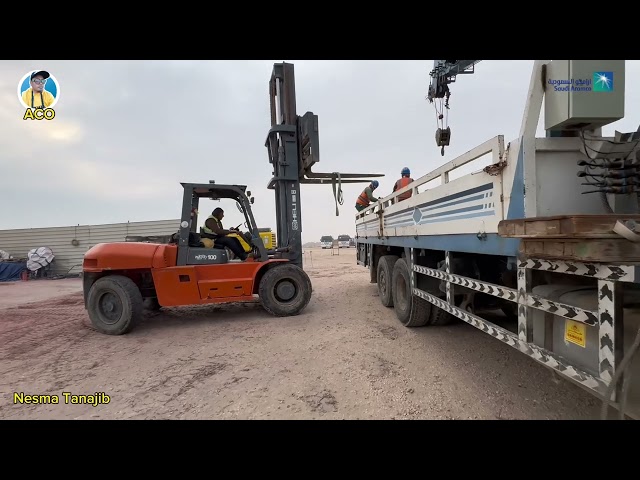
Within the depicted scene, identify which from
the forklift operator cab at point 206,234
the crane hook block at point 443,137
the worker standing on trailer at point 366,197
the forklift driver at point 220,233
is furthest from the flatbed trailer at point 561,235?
the crane hook block at point 443,137

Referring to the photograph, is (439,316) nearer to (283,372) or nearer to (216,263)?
(283,372)

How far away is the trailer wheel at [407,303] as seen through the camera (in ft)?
15.9

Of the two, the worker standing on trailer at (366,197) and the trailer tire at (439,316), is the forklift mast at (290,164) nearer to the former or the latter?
the worker standing on trailer at (366,197)

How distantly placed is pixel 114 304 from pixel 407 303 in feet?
16.3

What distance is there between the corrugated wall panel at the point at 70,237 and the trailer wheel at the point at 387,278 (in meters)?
13.6

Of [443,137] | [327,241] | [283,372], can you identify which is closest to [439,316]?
[283,372]

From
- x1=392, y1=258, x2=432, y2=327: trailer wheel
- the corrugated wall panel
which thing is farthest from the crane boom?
the corrugated wall panel

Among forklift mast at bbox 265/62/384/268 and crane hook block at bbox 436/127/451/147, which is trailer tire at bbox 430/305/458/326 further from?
crane hook block at bbox 436/127/451/147

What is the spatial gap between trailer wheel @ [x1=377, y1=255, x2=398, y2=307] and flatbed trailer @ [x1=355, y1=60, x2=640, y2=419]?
2512mm

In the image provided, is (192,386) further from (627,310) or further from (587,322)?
(627,310)

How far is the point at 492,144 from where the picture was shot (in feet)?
8.69

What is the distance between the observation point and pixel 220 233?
20.1 feet
